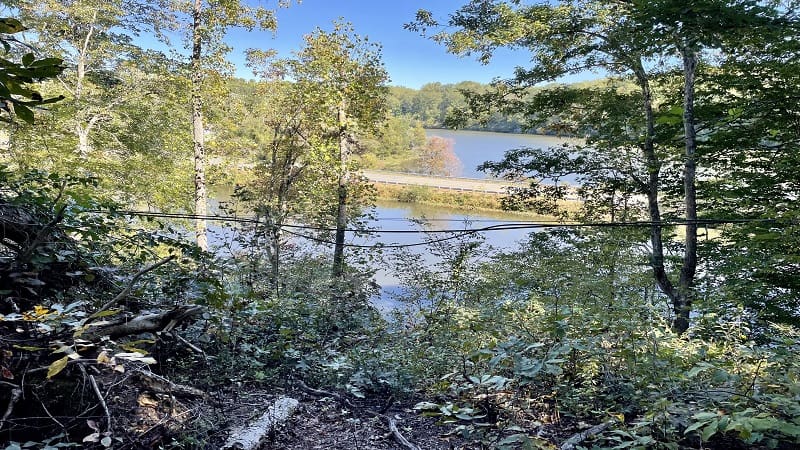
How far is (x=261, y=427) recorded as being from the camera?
2.11 meters

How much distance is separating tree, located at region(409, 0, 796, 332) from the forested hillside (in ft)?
0.17

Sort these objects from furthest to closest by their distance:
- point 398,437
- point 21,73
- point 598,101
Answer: point 598,101
point 398,437
point 21,73

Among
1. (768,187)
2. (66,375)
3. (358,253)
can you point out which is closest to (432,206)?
(358,253)

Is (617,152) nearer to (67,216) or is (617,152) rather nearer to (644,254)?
(644,254)

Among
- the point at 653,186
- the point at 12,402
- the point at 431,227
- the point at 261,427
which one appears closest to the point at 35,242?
the point at 12,402

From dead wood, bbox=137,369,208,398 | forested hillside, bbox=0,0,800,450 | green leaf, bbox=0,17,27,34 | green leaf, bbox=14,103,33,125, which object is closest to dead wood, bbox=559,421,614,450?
forested hillside, bbox=0,0,800,450

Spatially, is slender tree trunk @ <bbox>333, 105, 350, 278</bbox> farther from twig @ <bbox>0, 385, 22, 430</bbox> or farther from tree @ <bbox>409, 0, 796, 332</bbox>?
twig @ <bbox>0, 385, 22, 430</bbox>

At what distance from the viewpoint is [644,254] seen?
6.30 metres

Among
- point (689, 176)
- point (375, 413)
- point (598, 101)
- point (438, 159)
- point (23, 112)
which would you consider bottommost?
point (375, 413)

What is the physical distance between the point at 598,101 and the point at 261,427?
7611 mm

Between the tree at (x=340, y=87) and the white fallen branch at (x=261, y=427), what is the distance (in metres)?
5.29

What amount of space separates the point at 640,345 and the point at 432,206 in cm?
1126

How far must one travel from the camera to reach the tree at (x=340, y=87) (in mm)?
7754

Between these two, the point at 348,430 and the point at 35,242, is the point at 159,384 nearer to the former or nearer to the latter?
the point at 35,242
